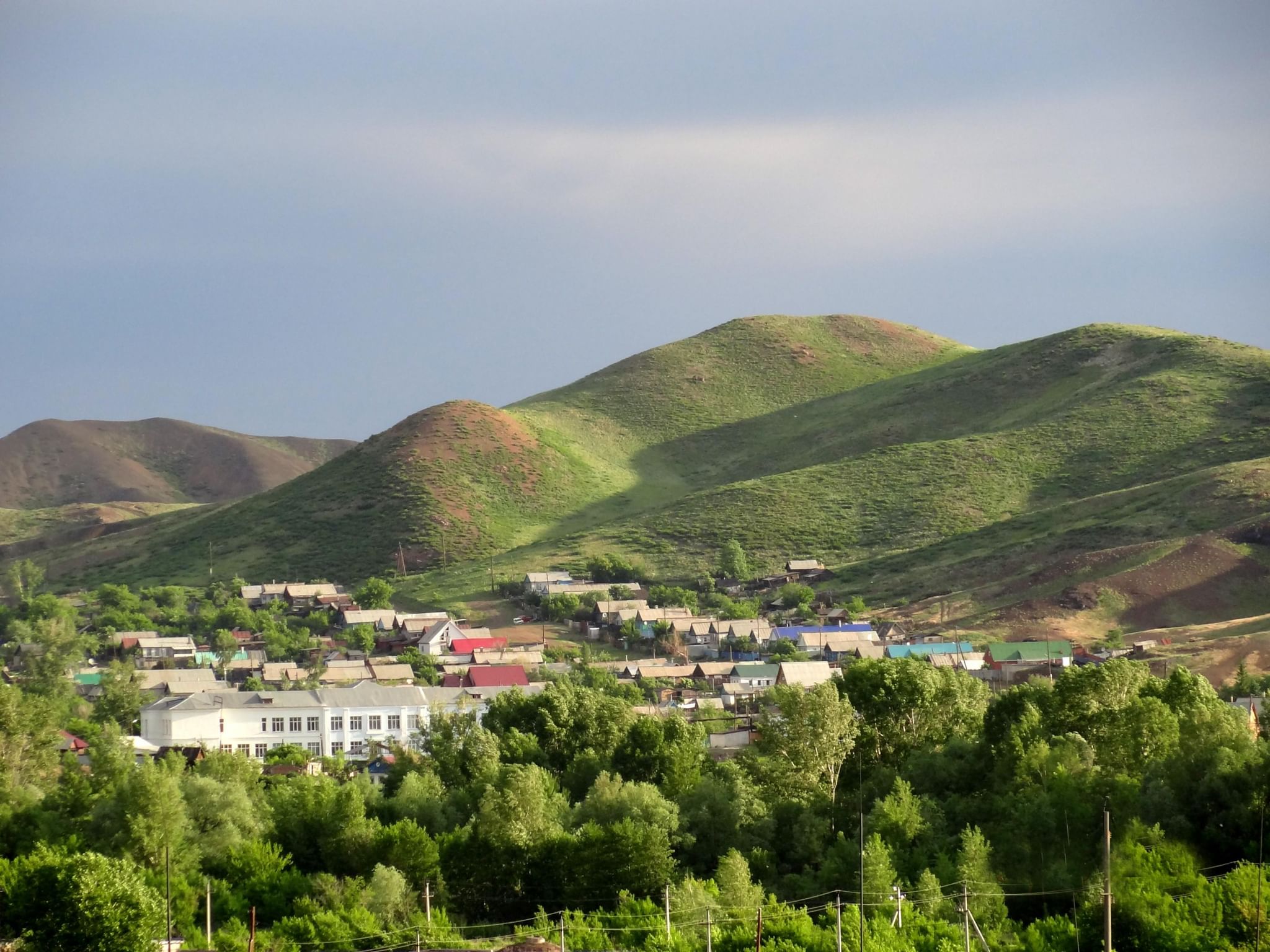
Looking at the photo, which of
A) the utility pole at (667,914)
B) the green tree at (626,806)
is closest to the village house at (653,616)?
the green tree at (626,806)

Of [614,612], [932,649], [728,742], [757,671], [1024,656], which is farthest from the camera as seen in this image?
[614,612]

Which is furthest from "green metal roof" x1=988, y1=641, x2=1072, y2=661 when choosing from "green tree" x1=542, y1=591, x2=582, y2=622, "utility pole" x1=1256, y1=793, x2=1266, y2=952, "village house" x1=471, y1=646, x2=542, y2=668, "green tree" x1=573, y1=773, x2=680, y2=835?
"utility pole" x1=1256, y1=793, x2=1266, y2=952

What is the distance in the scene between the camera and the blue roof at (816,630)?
11462 cm

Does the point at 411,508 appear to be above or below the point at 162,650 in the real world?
above

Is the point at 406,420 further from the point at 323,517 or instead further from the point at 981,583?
the point at 981,583

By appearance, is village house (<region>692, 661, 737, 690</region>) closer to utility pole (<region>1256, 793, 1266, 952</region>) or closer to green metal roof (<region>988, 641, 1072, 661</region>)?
green metal roof (<region>988, 641, 1072, 661</region>)

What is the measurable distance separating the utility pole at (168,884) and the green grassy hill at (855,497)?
76337 mm

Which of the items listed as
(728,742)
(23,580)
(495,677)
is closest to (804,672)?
(495,677)

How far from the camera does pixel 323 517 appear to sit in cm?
17138

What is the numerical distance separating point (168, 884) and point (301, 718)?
41599mm

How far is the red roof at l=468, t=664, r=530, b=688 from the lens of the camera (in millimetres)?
96188

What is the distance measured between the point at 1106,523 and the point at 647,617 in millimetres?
36941

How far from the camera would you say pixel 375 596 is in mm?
137500

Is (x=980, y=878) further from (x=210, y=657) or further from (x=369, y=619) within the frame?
(x=369, y=619)
